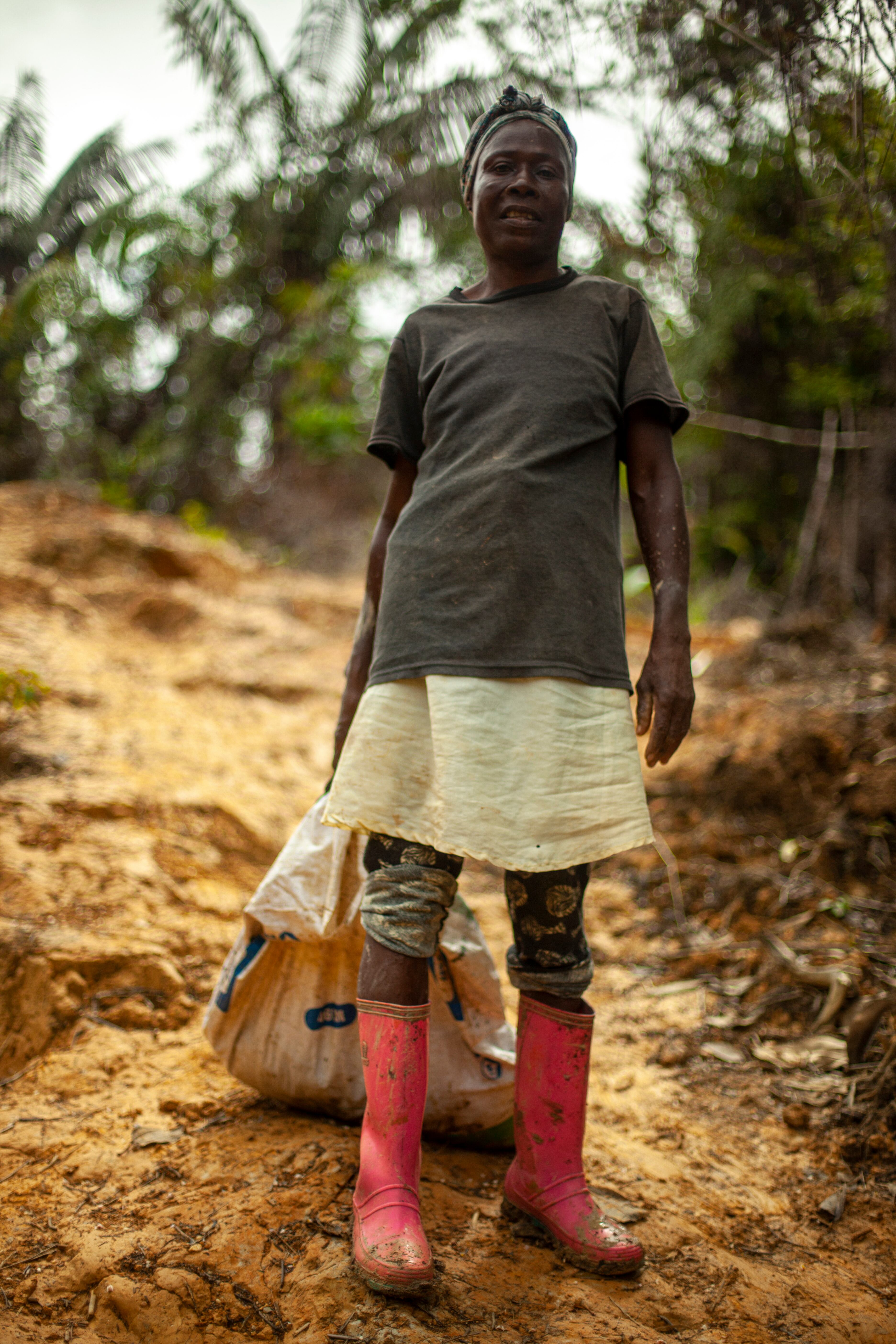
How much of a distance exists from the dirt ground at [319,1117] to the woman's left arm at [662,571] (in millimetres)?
800

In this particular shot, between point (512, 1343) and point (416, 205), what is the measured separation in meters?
7.95

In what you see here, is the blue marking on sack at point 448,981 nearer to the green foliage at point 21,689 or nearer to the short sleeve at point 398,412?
the short sleeve at point 398,412

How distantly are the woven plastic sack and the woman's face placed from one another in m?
1.04

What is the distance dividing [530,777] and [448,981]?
0.52 m

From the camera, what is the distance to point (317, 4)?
702 centimetres

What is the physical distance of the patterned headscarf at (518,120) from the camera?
138 cm

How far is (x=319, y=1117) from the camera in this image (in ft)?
4.91

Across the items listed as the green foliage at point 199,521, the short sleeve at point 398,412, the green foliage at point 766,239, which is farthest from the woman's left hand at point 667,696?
the green foliage at point 199,521

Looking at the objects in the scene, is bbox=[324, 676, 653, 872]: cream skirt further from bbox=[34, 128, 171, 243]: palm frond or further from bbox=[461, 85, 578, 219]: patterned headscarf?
bbox=[34, 128, 171, 243]: palm frond

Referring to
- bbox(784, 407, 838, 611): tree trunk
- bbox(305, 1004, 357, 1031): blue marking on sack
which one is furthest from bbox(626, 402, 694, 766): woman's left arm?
bbox(784, 407, 838, 611): tree trunk

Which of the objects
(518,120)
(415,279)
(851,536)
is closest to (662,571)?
(518,120)

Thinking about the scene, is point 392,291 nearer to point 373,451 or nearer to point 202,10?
point 202,10

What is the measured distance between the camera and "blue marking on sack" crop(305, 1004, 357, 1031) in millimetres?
1455

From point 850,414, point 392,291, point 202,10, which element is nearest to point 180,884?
point 850,414
